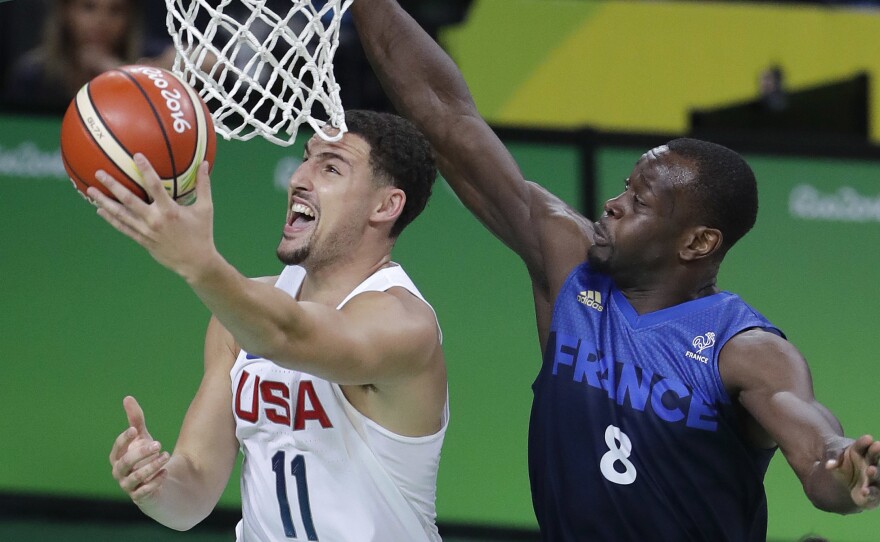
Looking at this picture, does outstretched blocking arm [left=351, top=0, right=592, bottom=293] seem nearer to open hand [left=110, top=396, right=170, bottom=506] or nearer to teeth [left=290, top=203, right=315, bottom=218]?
teeth [left=290, top=203, right=315, bottom=218]

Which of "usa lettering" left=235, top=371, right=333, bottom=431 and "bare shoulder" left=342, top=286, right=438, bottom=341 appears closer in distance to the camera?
"bare shoulder" left=342, top=286, right=438, bottom=341

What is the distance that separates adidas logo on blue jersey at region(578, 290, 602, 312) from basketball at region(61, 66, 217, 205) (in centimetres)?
127

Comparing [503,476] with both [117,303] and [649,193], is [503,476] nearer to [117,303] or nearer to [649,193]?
[117,303]

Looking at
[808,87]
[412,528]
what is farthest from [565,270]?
[808,87]

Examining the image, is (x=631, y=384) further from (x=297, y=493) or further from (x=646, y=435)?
(x=297, y=493)

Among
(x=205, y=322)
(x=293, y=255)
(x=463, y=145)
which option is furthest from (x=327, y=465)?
(x=205, y=322)

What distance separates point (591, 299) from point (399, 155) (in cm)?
72

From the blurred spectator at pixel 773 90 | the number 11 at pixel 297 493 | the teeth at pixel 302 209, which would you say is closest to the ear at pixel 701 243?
the teeth at pixel 302 209

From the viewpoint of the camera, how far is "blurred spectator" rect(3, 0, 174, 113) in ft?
22.4

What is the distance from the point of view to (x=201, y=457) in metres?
4.07

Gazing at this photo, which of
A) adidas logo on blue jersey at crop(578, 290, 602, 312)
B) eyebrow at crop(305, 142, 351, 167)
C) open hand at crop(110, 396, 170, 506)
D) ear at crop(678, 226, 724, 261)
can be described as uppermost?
eyebrow at crop(305, 142, 351, 167)

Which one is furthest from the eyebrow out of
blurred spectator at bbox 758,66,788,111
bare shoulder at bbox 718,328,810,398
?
blurred spectator at bbox 758,66,788,111

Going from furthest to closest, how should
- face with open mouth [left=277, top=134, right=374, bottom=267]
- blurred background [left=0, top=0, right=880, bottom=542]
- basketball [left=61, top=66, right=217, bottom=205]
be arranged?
blurred background [left=0, top=0, right=880, bottom=542], face with open mouth [left=277, top=134, right=374, bottom=267], basketball [left=61, top=66, right=217, bottom=205]

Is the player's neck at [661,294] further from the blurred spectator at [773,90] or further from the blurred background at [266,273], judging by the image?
the blurred spectator at [773,90]
